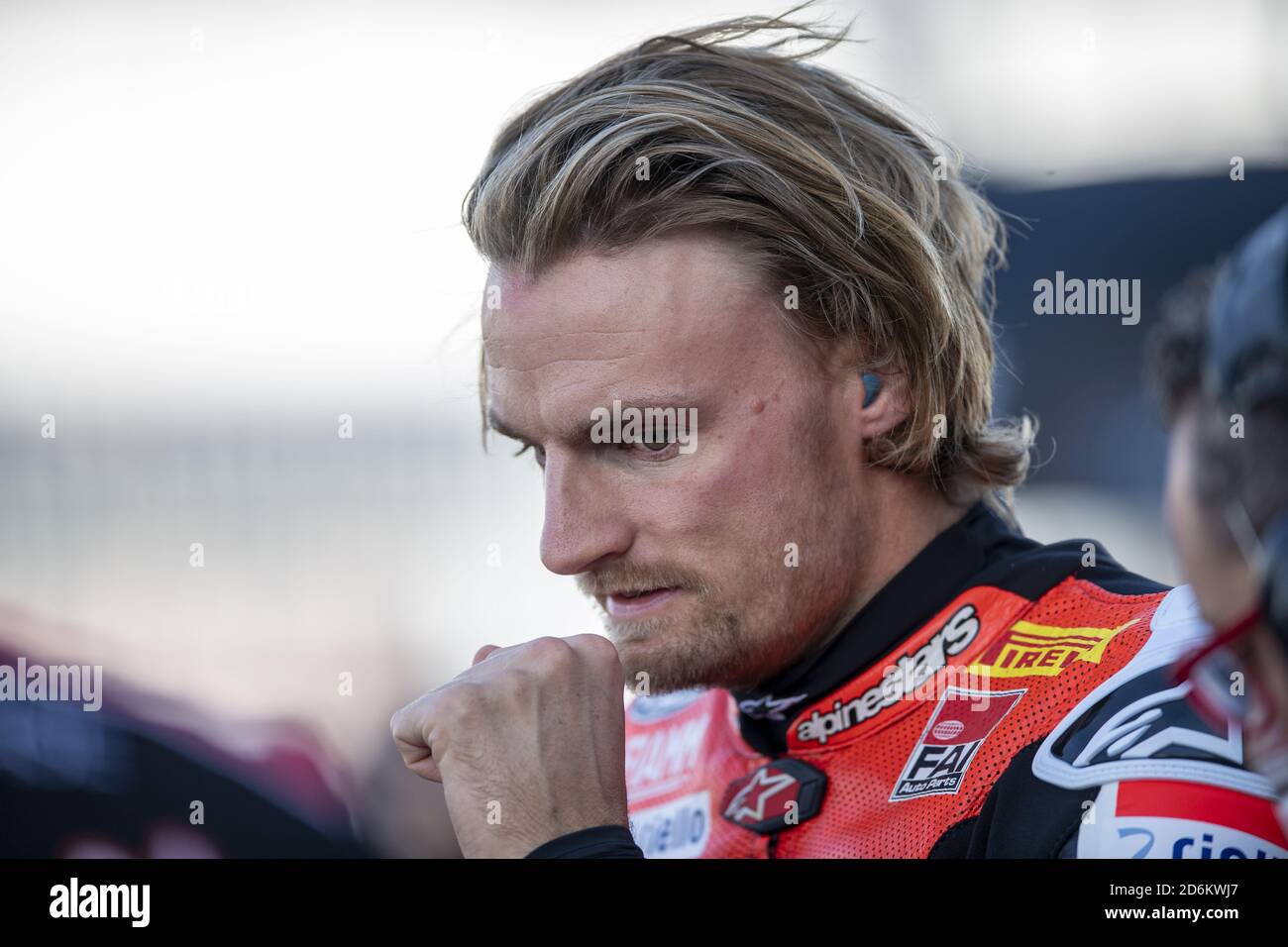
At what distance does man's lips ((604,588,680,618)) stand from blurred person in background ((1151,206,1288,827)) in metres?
0.86

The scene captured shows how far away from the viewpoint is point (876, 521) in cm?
161

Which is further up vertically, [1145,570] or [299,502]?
[299,502]

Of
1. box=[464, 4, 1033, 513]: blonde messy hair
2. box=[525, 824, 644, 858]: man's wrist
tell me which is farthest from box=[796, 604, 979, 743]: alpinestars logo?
box=[525, 824, 644, 858]: man's wrist

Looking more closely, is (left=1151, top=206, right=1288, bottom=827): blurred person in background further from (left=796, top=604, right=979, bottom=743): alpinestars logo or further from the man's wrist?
(left=796, top=604, right=979, bottom=743): alpinestars logo

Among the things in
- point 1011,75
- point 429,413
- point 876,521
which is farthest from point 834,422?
point 429,413

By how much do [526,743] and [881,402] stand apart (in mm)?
698

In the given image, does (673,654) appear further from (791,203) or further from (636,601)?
(791,203)

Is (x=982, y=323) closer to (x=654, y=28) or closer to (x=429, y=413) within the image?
(x=654, y=28)

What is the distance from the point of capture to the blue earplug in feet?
5.37

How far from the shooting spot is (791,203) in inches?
64.4

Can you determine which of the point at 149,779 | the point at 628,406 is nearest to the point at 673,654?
the point at 628,406

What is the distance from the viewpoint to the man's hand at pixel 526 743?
122cm
